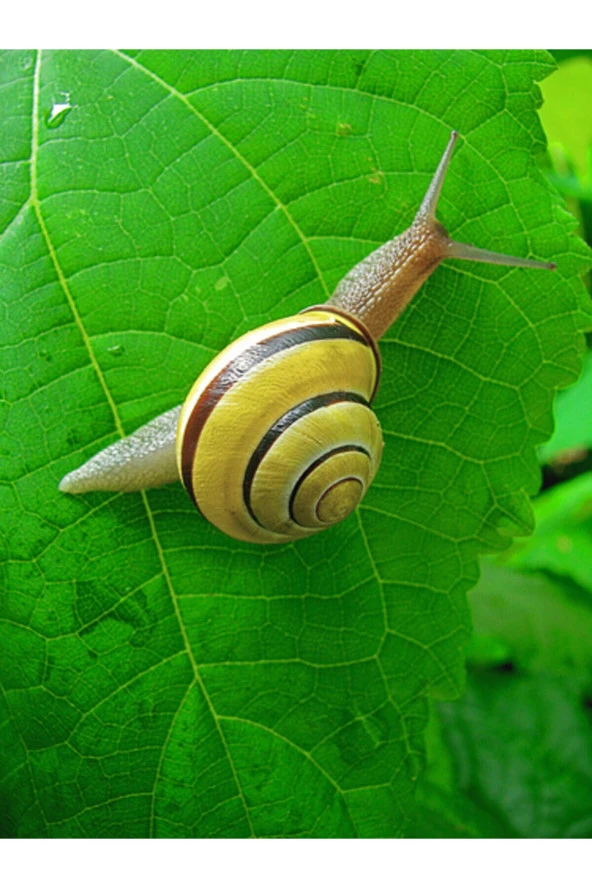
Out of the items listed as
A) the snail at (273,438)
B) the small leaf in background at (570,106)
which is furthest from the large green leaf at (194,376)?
the small leaf in background at (570,106)

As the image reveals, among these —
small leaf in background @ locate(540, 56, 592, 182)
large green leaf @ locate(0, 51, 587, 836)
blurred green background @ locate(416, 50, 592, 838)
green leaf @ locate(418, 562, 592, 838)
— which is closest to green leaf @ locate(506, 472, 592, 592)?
blurred green background @ locate(416, 50, 592, 838)

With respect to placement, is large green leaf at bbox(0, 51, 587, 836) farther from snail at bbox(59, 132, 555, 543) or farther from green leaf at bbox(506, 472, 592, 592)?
green leaf at bbox(506, 472, 592, 592)

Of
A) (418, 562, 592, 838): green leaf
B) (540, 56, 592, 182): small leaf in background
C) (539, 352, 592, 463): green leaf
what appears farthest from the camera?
(539, 352, 592, 463): green leaf

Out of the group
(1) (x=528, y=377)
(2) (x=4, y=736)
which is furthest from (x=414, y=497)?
(2) (x=4, y=736)

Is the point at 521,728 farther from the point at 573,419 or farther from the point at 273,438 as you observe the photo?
the point at 273,438

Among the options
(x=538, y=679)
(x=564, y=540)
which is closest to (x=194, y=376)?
(x=564, y=540)

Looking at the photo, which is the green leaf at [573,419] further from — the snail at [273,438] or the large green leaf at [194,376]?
the snail at [273,438]

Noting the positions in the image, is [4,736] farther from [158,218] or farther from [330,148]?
[330,148]
